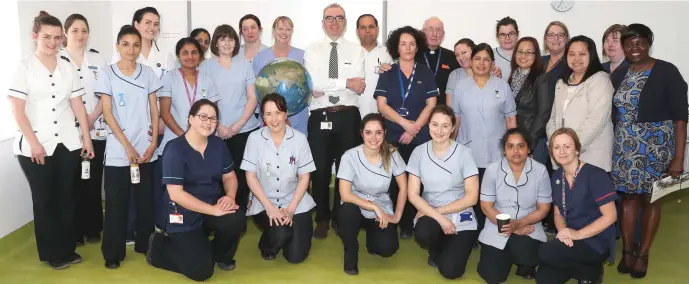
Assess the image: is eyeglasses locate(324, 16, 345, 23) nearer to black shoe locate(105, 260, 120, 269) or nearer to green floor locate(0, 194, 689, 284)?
green floor locate(0, 194, 689, 284)

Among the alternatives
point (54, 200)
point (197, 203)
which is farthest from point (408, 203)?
point (54, 200)

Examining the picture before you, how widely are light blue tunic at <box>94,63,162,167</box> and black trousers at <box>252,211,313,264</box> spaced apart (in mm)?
949

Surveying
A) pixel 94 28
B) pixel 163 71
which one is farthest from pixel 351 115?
pixel 94 28

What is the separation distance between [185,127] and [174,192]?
0.79m

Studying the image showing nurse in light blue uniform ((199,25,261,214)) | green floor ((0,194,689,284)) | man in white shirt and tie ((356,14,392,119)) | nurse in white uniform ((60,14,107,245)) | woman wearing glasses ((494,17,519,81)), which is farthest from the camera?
woman wearing glasses ((494,17,519,81))

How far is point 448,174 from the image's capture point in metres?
4.16

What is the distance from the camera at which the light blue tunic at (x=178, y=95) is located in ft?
15.0

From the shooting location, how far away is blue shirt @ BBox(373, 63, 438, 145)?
15.5ft

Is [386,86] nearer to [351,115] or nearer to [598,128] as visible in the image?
[351,115]

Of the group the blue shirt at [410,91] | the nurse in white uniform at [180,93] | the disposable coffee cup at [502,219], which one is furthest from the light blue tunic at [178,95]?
the disposable coffee cup at [502,219]

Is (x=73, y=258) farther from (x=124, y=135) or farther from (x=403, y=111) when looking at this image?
(x=403, y=111)

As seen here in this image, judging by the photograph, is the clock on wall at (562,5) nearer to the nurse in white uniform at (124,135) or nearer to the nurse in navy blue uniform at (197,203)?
the nurse in navy blue uniform at (197,203)

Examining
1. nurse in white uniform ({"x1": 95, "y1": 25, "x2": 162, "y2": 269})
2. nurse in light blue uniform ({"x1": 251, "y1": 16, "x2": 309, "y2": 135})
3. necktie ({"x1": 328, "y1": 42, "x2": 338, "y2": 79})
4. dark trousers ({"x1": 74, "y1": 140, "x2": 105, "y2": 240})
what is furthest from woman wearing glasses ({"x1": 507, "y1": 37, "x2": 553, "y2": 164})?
dark trousers ({"x1": 74, "y1": 140, "x2": 105, "y2": 240})

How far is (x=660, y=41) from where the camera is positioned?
652cm
